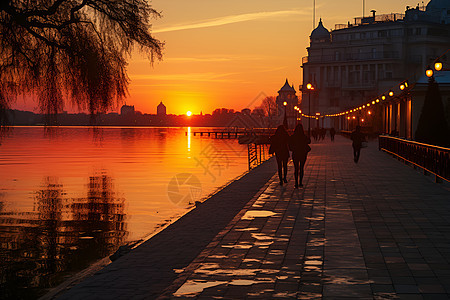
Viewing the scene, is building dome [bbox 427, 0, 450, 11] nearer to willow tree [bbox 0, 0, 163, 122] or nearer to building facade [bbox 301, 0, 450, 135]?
building facade [bbox 301, 0, 450, 135]

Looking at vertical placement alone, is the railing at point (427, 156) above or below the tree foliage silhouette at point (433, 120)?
below

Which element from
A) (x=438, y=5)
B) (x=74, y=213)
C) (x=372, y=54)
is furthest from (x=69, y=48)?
(x=438, y=5)

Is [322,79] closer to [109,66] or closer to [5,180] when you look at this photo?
[5,180]

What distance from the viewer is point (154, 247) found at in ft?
31.3

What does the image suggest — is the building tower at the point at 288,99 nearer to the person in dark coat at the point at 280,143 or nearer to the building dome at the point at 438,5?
the building dome at the point at 438,5

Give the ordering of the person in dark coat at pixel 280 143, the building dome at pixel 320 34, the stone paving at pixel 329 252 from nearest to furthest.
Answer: the stone paving at pixel 329 252, the person in dark coat at pixel 280 143, the building dome at pixel 320 34

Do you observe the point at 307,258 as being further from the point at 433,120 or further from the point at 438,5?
the point at 438,5

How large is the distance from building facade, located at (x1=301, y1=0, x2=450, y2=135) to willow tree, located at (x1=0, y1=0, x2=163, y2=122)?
104 meters

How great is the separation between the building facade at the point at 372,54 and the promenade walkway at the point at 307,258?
344ft

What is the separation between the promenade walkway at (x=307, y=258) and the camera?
20.7ft

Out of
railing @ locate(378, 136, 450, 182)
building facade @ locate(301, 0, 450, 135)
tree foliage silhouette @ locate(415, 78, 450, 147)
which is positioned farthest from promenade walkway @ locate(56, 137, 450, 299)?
building facade @ locate(301, 0, 450, 135)

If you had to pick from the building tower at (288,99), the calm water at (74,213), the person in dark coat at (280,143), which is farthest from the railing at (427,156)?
the building tower at (288,99)

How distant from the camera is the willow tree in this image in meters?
12.1

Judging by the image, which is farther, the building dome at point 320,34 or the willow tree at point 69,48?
the building dome at point 320,34
